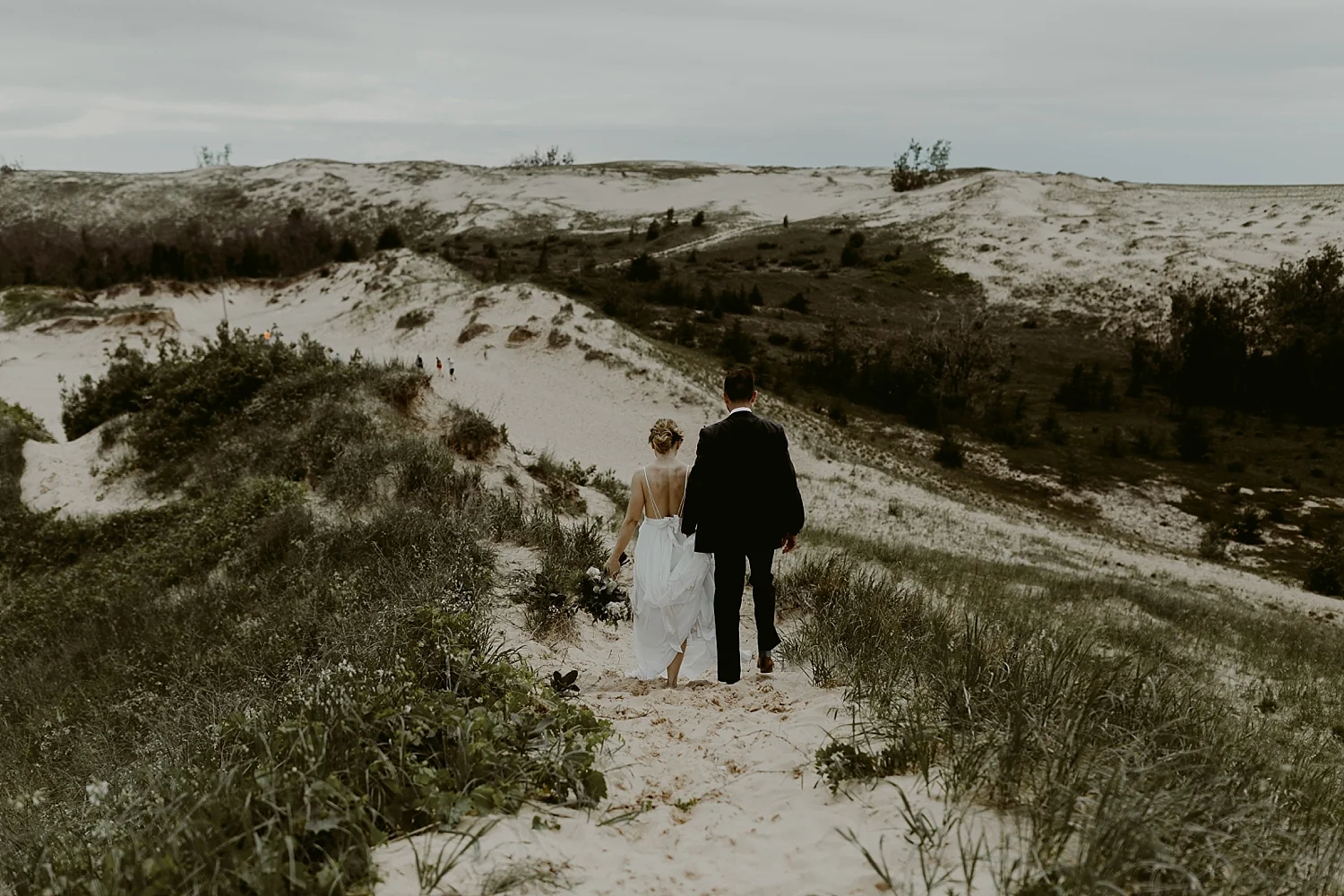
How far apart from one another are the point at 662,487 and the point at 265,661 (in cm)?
331

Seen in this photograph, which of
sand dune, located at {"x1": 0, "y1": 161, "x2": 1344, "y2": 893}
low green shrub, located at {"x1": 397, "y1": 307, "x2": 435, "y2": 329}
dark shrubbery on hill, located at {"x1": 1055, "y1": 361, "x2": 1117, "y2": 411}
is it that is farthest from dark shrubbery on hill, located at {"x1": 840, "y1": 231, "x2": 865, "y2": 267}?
low green shrub, located at {"x1": 397, "y1": 307, "x2": 435, "y2": 329}

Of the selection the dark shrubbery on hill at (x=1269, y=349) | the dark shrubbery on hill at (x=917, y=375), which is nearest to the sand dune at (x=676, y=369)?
the dark shrubbery on hill at (x=917, y=375)

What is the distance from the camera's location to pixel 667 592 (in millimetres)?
5031

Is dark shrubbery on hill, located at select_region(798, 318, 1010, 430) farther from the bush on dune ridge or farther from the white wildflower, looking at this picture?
the white wildflower

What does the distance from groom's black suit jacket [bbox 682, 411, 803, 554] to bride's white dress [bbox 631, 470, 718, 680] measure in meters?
0.16

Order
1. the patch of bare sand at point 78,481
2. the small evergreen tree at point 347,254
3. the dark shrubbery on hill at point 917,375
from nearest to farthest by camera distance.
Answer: the patch of bare sand at point 78,481 < the dark shrubbery on hill at point 917,375 < the small evergreen tree at point 347,254

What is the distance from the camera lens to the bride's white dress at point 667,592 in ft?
16.5

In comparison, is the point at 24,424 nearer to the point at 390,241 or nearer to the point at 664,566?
the point at 664,566

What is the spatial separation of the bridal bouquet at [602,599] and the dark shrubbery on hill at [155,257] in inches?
1852

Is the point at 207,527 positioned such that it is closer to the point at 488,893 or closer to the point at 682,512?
the point at 682,512

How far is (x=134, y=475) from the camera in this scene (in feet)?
41.9

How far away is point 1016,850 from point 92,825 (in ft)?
12.0

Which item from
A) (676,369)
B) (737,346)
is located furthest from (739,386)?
(737,346)

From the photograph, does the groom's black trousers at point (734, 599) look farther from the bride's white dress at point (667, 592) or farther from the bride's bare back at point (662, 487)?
the bride's bare back at point (662, 487)
